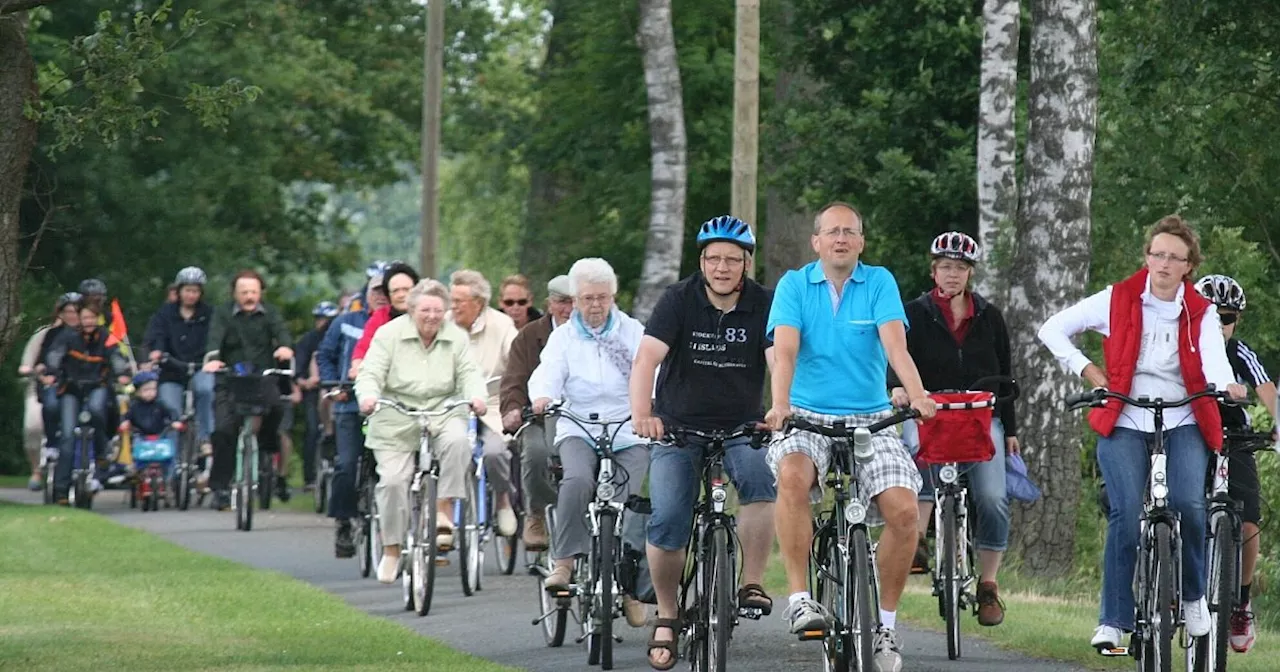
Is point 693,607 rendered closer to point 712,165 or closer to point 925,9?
point 925,9

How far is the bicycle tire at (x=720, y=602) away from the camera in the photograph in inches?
405

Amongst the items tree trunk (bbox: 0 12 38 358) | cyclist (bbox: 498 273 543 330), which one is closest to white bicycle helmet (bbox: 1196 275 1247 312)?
tree trunk (bbox: 0 12 38 358)

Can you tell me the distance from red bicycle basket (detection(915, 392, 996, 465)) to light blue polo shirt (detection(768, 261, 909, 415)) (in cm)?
230

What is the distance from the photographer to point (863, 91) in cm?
2791

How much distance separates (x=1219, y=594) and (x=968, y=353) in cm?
248

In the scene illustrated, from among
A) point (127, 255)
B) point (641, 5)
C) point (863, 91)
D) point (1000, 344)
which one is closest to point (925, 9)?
point (863, 91)

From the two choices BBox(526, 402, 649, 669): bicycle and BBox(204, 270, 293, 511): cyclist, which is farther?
BBox(204, 270, 293, 511): cyclist

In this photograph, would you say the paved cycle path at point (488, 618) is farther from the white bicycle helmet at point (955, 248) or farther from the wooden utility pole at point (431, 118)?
the wooden utility pole at point (431, 118)

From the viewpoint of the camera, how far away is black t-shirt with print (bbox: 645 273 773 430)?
35.6 ft

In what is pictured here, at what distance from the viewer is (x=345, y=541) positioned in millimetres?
18312

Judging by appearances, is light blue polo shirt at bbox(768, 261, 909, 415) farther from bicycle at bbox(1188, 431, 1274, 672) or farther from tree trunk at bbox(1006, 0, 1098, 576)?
tree trunk at bbox(1006, 0, 1098, 576)

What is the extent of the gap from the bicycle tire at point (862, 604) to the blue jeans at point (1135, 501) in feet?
3.95

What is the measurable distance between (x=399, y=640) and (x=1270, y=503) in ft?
32.8

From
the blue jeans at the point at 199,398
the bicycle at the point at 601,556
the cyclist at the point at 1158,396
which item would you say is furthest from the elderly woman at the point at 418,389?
the blue jeans at the point at 199,398
